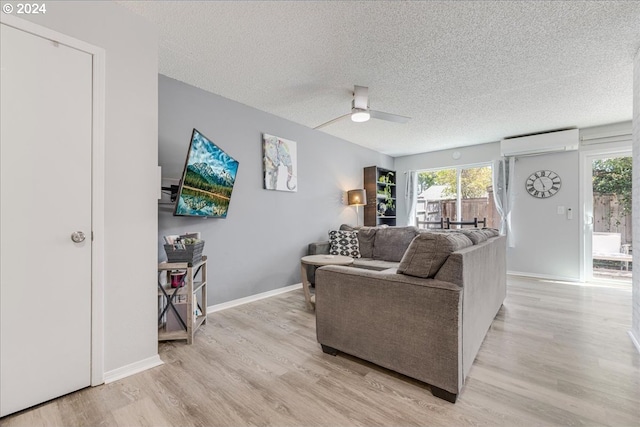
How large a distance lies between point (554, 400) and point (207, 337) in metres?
2.47

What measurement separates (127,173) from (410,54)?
2464 millimetres

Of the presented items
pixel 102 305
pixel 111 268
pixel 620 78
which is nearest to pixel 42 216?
pixel 111 268

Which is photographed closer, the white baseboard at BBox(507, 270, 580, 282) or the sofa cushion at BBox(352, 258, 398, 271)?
the sofa cushion at BBox(352, 258, 398, 271)

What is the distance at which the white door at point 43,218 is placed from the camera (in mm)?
1452

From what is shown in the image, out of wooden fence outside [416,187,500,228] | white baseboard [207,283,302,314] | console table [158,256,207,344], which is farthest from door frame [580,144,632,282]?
console table [158,256,207,344]

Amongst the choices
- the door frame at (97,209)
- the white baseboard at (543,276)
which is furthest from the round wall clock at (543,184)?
the door frame at (97,209)

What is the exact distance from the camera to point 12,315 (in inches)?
57.2

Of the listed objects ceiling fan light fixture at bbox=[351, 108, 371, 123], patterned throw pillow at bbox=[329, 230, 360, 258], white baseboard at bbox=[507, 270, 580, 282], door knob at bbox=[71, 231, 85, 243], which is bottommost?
white baseboard at bbox=[507, 270, 580, 282]

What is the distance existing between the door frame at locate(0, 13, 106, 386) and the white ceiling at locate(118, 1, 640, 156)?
56 cm

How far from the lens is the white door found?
145cm

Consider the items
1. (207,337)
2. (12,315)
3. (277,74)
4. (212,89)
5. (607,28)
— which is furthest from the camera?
(212,89)

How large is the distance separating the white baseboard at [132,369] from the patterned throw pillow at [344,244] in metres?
2.69

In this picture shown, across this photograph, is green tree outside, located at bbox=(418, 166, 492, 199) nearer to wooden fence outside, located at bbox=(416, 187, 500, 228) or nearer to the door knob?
wooden fence outside, located at bbox=(416, 187, 500, 228)

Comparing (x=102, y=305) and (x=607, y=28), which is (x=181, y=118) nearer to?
(x=102, y=305)
